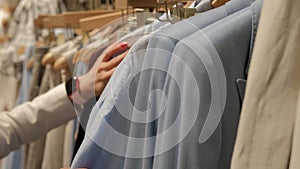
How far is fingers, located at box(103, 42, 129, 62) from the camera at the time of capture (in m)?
0.72

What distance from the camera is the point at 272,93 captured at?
492 millimetres

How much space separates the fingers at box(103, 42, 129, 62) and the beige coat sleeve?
1.09ft

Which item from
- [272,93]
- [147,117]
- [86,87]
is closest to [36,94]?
[86,87]

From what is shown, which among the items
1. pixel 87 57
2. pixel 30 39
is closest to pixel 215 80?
pixel 87 57

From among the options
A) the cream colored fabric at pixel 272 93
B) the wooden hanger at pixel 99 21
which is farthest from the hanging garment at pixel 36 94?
the cream colored fabric at pixel 272 93

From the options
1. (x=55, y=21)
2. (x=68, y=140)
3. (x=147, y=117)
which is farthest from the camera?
(x=55, y=21)

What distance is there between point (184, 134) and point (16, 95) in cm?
108

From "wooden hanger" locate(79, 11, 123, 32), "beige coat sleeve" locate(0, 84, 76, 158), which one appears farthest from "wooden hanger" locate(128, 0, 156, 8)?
"beige coat sleeve" locate(0, 84, 76, 158)

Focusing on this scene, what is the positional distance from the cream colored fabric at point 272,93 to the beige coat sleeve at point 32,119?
2.04ft

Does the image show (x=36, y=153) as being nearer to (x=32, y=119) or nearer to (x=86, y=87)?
(x=32, y=119)

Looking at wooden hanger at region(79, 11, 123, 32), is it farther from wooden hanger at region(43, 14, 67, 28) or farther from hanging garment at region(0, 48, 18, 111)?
hanging garment at region(0, 48, 18, 111)

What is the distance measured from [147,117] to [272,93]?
0.50 ft

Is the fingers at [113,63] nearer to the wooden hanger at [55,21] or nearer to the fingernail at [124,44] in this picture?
the fingernail at [124,44]

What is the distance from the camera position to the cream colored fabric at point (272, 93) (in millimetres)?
485
